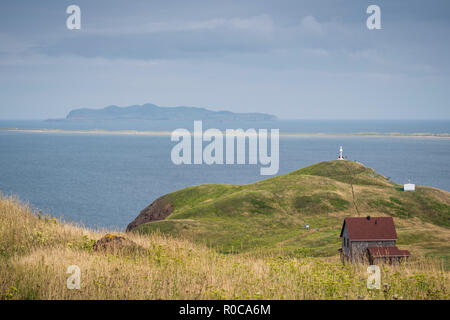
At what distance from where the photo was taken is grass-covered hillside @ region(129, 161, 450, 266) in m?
37.8

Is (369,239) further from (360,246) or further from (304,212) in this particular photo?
(304,212)

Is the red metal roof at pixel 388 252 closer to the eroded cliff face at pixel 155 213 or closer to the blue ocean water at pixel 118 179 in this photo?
the eroded cliff face at pixel 155 213

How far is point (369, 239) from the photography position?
25.7 meters

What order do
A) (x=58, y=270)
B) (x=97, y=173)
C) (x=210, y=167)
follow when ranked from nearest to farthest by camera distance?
(x=58, y=270), (x=97, y=173), (x=210, y=167)

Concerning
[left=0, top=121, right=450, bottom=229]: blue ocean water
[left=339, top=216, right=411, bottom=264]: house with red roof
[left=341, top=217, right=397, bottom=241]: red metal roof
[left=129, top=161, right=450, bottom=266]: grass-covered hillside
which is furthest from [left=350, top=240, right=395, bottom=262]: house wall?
[left=0, top=121, right=450, bottom=229]: blue ocean water

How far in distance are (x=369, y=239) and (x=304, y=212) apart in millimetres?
25396

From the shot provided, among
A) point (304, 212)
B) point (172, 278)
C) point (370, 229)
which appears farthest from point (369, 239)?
point (304, 212)

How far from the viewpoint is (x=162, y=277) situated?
11.1 m

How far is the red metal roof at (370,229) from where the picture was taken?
25.8 m

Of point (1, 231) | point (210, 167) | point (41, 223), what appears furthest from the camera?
point (210, 167)

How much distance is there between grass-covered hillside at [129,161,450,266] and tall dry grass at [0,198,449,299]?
2135 cm
